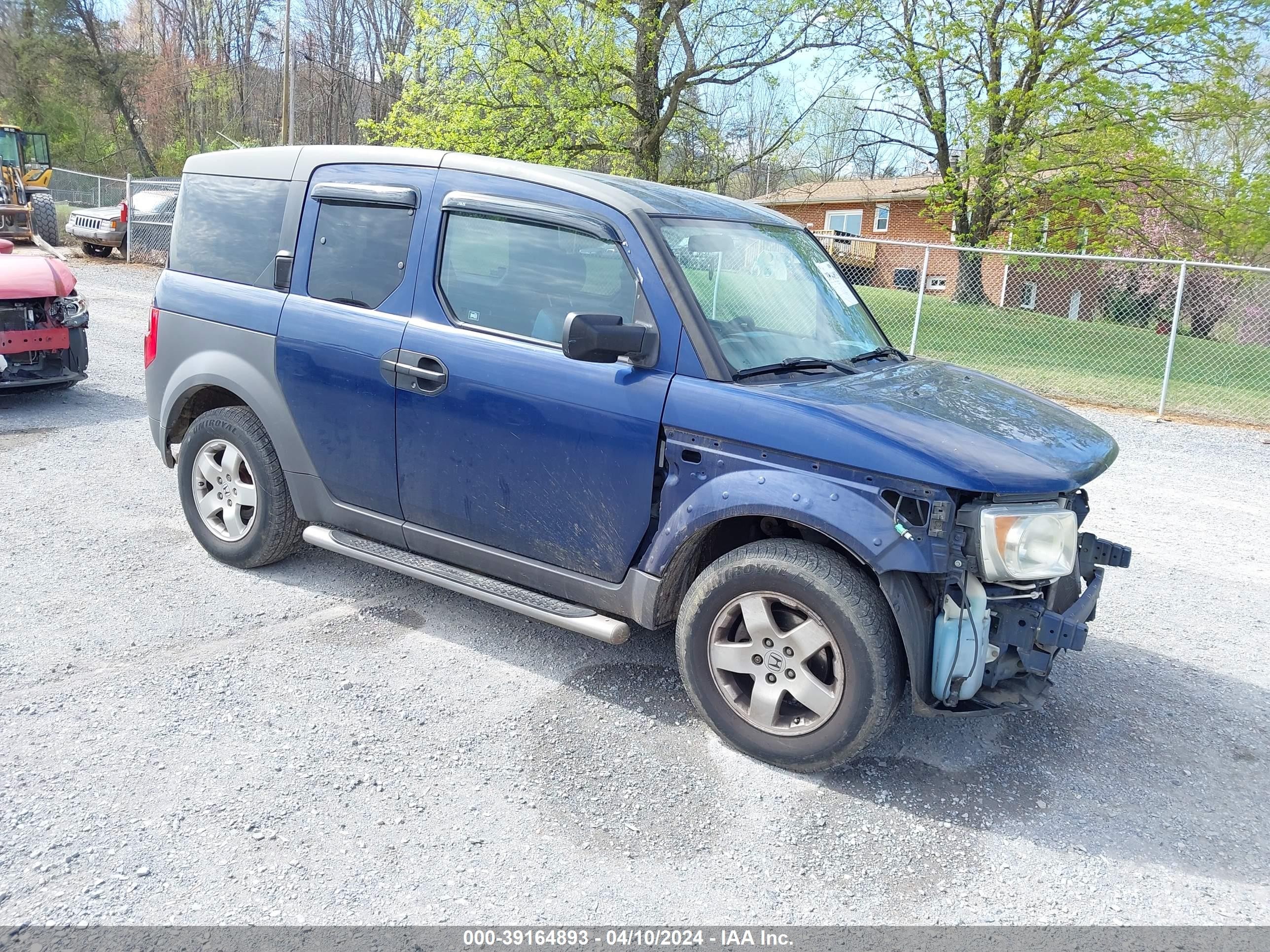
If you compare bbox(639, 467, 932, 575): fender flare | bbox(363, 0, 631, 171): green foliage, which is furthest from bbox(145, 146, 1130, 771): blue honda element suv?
bbox(363, 0, 631, 171): green foliage

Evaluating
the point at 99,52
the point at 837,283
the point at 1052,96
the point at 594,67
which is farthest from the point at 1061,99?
the point at 99,52

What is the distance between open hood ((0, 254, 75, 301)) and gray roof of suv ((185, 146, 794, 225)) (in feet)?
11.9

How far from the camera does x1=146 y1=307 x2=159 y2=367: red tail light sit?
5.12 meters

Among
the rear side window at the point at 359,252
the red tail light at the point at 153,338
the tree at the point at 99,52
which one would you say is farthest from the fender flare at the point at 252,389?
the tree at the point at 99,52

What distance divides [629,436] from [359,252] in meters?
1.69

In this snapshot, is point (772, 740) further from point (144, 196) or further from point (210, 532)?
point (144, 196)

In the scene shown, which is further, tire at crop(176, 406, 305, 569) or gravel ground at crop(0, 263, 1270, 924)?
tire at crop(176, 406, 305, 569)

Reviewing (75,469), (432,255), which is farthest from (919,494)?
(75,469)

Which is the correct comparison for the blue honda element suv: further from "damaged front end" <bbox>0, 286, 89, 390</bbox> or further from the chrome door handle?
"damaged front end" <bbox>0, 286, 89, 390</bbox>

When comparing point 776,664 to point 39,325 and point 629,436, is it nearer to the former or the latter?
point 629,436

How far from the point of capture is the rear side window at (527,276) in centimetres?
387

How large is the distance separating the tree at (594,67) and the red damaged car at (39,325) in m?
12.1

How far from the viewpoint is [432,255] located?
4.24 meters

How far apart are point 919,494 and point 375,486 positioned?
7.95 ft
